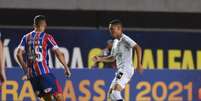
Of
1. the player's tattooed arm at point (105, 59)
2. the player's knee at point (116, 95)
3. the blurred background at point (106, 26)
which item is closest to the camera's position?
the player's knee at point (116, 95)

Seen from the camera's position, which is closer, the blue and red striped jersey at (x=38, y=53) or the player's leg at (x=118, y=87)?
the blue and red striped jersey at (x=38, y=53)

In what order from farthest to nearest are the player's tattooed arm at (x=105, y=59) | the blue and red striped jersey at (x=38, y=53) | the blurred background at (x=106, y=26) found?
the blurred background at (x=106, y=26)
the player's tattooed arm at (x=105, y=59)
the blue and red striped jersey at (x=38, y=53)

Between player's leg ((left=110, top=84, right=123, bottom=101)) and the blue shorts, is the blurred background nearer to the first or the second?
player's leg ((left=110, top=84, right=123, bottom=101))

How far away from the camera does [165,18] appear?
22469 mm

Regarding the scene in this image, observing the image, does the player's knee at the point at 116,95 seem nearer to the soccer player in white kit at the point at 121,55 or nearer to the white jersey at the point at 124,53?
the soccer player in white kit at the point at 121,55

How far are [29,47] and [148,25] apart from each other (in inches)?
448

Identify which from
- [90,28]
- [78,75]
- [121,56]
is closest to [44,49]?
A: [121,56]

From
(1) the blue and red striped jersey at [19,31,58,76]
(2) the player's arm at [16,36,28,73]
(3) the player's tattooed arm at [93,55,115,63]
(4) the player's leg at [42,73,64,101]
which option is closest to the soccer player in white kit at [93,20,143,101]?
(3) the player's tattooed arm at [93,55,115,63]

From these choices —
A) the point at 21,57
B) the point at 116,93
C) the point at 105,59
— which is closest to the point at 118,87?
the point at 116,93

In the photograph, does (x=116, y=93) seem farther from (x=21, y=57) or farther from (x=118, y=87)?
(x=21, y=57)

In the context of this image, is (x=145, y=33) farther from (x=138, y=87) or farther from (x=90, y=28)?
(x=138, y=87)

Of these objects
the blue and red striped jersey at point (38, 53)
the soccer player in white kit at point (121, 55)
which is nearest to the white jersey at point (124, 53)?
the soccer player in white kit at point (121, 55)

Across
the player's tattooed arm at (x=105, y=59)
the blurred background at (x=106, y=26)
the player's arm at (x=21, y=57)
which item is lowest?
the blurred background at (x=106, y=26)

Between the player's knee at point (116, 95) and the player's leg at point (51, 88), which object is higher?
the player's leg at point (51, 88)
